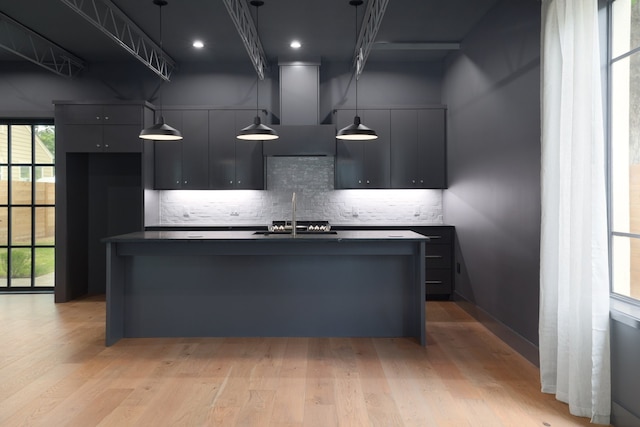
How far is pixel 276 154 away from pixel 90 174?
8.77ft

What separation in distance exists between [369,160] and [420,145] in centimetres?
74

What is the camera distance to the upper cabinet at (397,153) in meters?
6.87

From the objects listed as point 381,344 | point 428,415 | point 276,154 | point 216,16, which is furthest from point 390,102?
point 428,415

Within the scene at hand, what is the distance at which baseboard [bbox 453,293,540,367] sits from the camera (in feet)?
12.8

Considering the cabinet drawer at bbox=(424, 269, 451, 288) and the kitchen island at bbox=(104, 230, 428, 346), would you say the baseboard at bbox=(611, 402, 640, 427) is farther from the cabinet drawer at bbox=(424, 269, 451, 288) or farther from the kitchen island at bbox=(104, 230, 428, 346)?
the cabinet drawer at bbox=(424, 269, 451, 288)

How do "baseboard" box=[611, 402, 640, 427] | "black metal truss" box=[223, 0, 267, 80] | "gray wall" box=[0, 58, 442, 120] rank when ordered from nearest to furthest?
"baseboard" box=[611, 402, 640, 427], "black metal truss" box=[223, 0, 267, 80], "gray wall" box=[0, 58, 442, 120]

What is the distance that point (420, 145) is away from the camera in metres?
6.89

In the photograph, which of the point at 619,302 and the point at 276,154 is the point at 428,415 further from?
the point at 276,154

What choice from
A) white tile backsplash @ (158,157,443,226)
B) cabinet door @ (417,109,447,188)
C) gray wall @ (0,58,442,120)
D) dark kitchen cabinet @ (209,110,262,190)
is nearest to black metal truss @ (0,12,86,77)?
gray wall @ (0,58,442,120)

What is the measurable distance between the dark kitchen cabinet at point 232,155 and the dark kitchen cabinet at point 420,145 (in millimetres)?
1938

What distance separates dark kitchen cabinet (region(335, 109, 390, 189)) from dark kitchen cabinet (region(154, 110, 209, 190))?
1.87m

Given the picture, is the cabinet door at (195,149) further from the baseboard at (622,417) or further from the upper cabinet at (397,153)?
the baseboard at (622,417)

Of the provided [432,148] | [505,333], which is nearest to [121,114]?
[432,148]

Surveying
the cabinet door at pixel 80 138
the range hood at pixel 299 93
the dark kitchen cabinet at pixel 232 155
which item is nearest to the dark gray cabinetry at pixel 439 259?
the range hood at pixel 299 93
